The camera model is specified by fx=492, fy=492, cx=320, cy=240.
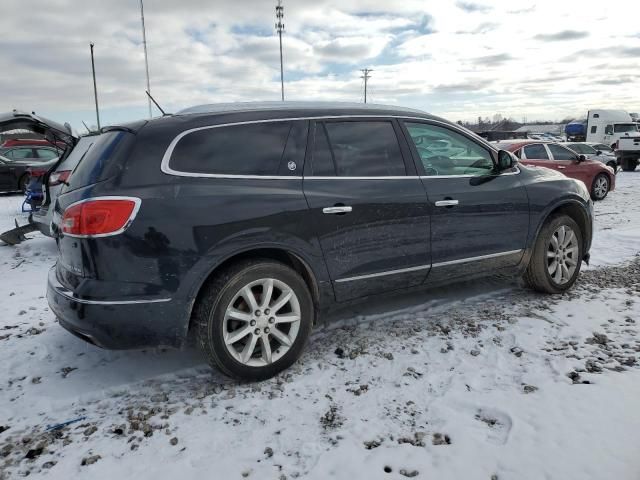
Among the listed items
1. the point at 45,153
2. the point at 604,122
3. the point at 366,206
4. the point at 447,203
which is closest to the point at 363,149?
the point at 366,206

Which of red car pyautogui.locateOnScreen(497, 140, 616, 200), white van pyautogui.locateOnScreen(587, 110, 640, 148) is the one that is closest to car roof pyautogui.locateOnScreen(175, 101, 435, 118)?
red car pyautogui.locateOnScreen(497, 140, 616, 200)

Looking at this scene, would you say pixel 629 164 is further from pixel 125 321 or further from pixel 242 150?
pixel 125 321

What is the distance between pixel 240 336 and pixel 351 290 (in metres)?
0.90

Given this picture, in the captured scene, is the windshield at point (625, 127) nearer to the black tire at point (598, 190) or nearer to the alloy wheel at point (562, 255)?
the black tire at point (598, 190)

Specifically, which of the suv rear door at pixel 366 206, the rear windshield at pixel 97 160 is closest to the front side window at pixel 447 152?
the suv rear door at pixel 366 206

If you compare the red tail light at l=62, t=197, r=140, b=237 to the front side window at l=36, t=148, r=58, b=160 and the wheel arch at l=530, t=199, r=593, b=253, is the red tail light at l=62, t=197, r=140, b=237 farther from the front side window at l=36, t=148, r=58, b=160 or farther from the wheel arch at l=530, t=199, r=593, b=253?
the front side window at l=36, t=148, r=58, b=160

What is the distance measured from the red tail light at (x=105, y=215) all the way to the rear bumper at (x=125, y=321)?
40 centimetres

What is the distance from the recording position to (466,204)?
3967 mm

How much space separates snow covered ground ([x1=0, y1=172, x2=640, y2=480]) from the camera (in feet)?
7.78

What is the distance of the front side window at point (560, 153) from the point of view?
38.4ft

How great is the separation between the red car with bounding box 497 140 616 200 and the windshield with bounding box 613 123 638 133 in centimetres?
1882

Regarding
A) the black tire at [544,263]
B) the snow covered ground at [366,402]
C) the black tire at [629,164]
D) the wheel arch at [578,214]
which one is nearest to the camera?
the snow covered ground at [366,402]

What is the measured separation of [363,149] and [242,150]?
0.94m

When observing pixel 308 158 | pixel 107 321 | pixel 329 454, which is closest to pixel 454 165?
pixel 308 158
